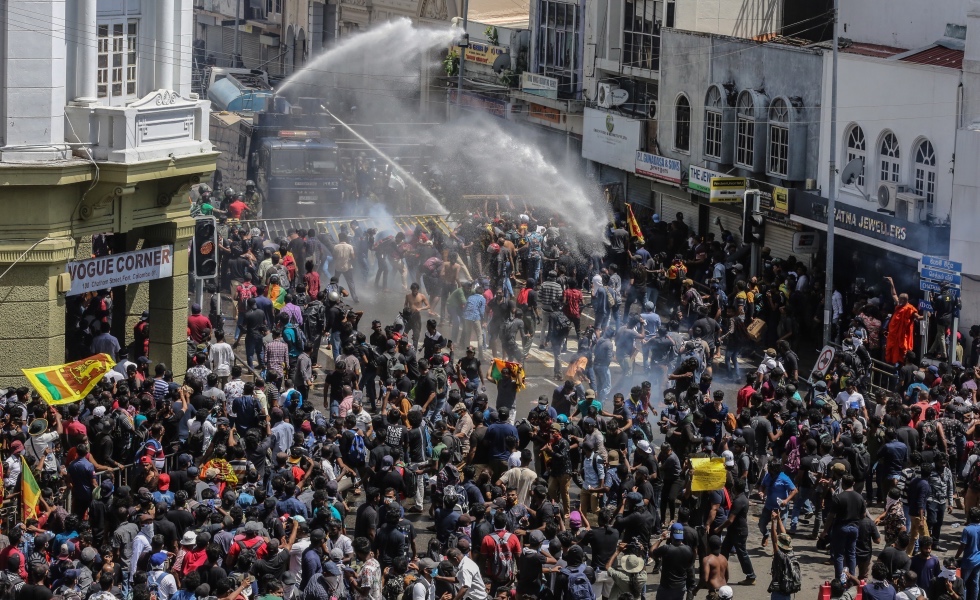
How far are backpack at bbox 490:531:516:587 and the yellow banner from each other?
2707 mm

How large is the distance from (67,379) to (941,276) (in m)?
15.2

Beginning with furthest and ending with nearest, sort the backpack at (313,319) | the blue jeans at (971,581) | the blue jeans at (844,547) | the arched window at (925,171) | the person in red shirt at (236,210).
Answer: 1. the person in red shirt at (236,210)
2. the arched window at (925,171)
3. the backpack at (313,319)
4. the blue jeans at (844,547)
5. the blue jeans at (971,581)

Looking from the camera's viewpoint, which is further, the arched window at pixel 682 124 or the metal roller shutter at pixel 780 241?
the arched window at pixel 682 124

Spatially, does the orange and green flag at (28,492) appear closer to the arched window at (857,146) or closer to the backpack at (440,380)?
the backpack at (440,380)

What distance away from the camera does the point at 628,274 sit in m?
36.6

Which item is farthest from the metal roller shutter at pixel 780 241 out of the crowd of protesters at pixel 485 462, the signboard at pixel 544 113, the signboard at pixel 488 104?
the signboard at pixel 488 104

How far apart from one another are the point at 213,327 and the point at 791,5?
60.9ft

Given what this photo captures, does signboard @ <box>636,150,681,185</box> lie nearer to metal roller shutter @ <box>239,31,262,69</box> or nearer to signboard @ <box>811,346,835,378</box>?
signboard @ <box>811,346,835,378</box>

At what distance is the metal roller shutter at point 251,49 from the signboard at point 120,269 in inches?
2188

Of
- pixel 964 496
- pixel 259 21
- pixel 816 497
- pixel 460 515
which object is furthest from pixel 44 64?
pixel 259 21

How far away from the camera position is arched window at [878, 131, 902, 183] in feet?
110

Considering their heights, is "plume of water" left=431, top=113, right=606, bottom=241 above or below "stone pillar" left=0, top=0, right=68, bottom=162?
below

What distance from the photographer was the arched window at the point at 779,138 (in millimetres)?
37156

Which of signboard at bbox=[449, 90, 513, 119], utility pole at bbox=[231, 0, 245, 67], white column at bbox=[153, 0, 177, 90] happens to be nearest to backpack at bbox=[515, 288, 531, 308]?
white column at bbox=[153, 0, 177, 90]
